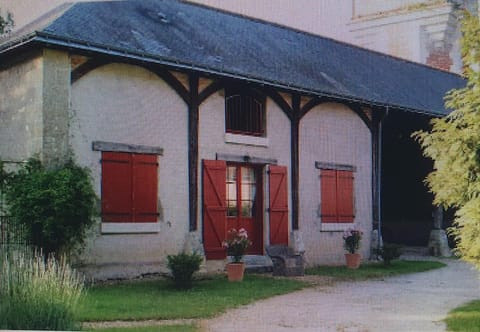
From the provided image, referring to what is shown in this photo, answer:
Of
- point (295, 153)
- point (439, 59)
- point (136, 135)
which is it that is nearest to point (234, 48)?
point (295, 153)

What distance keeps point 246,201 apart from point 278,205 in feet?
2.31

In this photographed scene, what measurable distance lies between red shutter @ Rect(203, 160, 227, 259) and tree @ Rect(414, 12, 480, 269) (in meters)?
5.55

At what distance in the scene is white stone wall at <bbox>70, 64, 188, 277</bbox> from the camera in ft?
35.0

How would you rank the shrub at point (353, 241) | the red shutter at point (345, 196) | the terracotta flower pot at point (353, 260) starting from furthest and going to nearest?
1. the red shutter at point (345, 196)
2. the shrub at point (353, 241)
3. the terracotta flower pot at point (353, 260)

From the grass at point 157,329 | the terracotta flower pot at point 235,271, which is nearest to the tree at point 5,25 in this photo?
the terracotta flower pot at point 235,271

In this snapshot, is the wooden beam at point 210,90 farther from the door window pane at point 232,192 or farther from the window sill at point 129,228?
the window sill at point 129,228

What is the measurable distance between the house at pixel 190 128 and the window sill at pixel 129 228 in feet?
0.07

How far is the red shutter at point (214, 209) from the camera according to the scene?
12.2m

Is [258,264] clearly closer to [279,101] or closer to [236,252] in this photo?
[236,252]

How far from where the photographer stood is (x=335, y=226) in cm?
1477

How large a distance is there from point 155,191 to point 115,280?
68.1 inches

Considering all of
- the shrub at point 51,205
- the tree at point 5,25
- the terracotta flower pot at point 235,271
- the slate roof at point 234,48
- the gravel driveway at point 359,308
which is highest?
the tree at point 5,25

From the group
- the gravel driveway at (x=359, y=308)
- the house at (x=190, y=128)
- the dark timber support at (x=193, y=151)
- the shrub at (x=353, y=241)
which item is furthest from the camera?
the shrub at (x=353, y=241)

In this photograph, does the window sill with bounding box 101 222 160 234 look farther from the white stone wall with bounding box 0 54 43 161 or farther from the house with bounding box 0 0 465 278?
the white stone wall with bounding box 0 54 43 161
